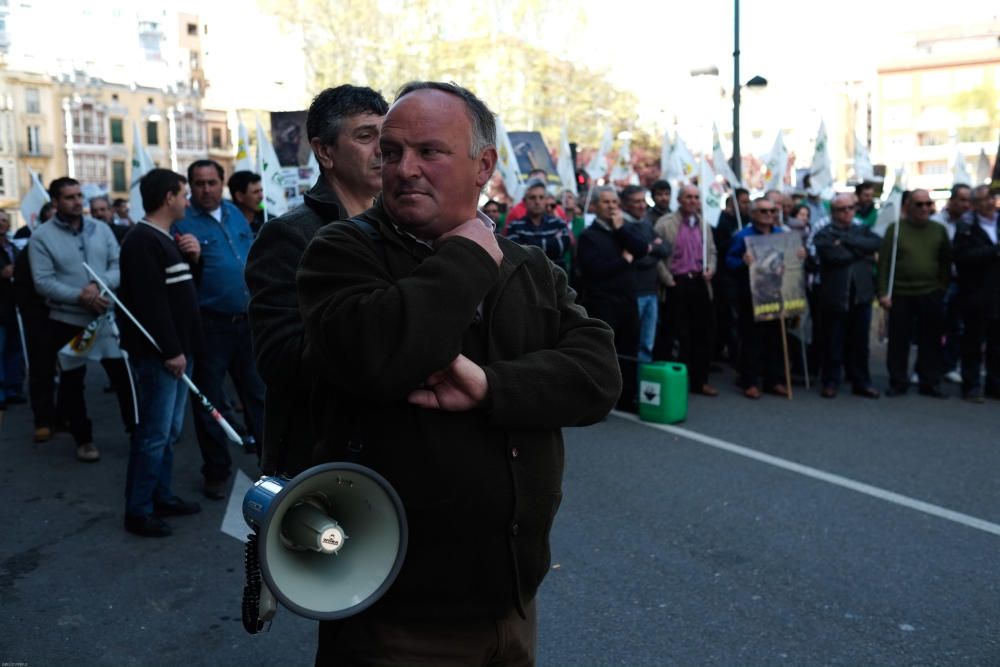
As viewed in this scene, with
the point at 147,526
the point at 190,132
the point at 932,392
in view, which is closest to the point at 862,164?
the point at 932,392

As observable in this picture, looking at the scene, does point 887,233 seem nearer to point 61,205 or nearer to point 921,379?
point 921,379

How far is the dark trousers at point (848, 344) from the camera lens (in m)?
9.79

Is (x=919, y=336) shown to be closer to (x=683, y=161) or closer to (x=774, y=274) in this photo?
(x=774, y=274)

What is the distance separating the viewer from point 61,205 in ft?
23.6

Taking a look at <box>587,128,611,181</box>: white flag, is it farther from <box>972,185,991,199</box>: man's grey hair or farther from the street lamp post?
<box>972,185,991,199</box>: man's grey hair

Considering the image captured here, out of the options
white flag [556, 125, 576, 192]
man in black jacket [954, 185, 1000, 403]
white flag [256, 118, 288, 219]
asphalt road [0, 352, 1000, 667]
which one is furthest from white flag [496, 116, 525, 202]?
asphalt road [0, 352, 1000, 667]

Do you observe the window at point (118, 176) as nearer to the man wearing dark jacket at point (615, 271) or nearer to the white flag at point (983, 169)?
the white flag at point (983, 169)

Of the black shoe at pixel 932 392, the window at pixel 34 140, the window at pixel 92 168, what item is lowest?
the black shoe at pixel 932 392

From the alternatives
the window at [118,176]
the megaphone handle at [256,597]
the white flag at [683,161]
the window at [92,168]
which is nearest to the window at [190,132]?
the window at [118,176]

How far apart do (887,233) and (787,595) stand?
6.63 m

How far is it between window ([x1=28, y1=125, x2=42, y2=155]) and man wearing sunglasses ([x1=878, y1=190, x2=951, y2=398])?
2770 inches

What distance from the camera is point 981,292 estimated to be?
32.2 ft

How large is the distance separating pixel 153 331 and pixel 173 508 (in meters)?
1.07

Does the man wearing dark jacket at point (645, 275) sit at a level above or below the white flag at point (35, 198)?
below
